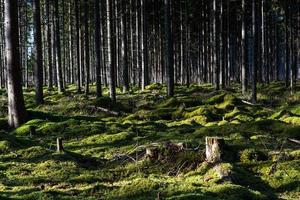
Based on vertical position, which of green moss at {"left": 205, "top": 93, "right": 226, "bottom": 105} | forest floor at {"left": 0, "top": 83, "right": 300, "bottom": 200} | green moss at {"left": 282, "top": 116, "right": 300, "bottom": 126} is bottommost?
forest floor at {"left": 0, "top": 83, "right": 300, "bottom": 200}

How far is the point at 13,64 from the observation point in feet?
50.8

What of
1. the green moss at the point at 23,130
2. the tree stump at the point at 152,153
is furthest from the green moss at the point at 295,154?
the green moss at the point at 23,130

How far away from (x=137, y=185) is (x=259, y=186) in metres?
2.32

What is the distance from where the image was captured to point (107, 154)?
1134 centimetres

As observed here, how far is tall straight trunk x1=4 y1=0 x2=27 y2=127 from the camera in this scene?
1538 centimetres

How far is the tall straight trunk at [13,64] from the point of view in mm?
15383

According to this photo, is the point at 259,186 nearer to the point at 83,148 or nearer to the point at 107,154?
the point at 107,154

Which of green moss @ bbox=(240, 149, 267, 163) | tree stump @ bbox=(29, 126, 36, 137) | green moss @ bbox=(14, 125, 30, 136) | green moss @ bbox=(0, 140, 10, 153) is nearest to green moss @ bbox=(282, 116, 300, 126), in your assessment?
green moss @ bbox=(240, 149, 267, 163)

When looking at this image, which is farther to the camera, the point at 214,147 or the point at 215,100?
the point at 215,100

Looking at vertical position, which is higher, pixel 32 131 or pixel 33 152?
pixel 32 131

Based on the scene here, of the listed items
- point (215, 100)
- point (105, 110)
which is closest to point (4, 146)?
point (105, 110)

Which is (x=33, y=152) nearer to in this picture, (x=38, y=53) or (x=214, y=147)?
(x=214, y=147)

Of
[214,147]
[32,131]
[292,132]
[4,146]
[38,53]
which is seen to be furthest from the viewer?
[38,53]

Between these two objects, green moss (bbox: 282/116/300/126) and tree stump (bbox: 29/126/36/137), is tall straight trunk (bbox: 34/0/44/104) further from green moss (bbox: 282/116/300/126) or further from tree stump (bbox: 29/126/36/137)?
green moss (bbox: 282/116/300/126)
